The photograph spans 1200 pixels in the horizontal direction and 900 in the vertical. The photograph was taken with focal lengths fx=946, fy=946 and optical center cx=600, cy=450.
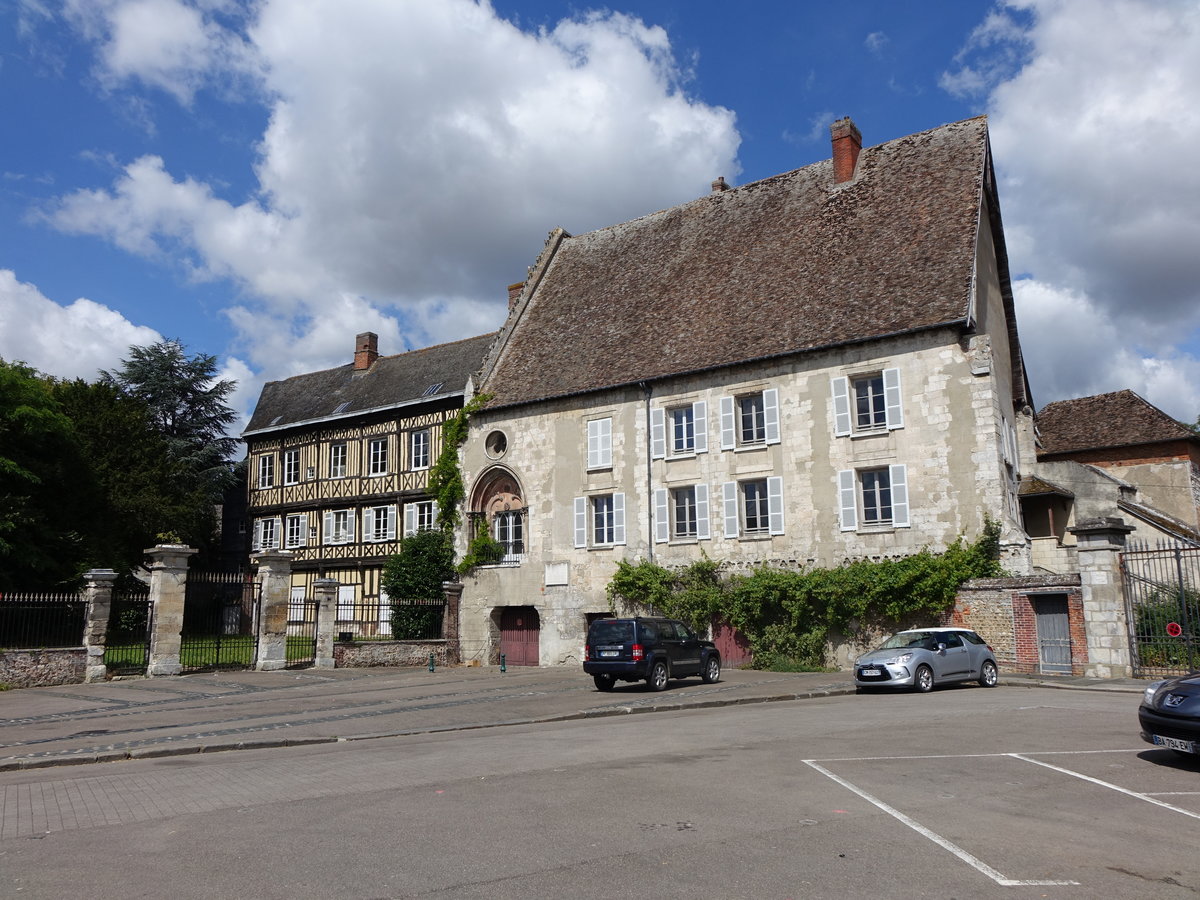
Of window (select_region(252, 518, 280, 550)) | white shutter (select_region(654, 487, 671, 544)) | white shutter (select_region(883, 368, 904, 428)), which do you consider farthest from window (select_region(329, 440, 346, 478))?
white shutter (select_region(883, 368, 904, 428))

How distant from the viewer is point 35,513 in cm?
2684

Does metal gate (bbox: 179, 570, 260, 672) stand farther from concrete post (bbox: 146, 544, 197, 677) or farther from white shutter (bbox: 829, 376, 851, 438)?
white shutter (bbox: 829, 376, 851, 438)

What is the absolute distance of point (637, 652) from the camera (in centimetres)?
1803

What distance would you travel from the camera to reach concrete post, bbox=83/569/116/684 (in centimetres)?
2055

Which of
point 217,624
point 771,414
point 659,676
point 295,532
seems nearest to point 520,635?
point 217,624

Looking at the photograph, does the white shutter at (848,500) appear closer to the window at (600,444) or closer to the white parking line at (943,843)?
the window at (600,444)

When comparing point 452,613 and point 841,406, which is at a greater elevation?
point 841,406

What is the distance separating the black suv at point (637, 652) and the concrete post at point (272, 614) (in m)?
9.27

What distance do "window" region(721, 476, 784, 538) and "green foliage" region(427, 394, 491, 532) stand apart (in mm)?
9203

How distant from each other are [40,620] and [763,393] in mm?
17543

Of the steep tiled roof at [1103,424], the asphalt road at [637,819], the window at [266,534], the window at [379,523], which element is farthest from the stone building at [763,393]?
the window at [266,534]

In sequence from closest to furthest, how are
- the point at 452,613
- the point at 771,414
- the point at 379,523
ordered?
1. the point at 771,414
2. the point at 452,613
3. the point at 379,523

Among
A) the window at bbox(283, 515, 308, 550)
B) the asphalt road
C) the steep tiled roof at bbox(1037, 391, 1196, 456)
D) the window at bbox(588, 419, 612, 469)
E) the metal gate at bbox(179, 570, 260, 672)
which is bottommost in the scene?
the asphalt road

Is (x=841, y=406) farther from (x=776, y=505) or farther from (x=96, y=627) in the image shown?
(x=96, y=627)
